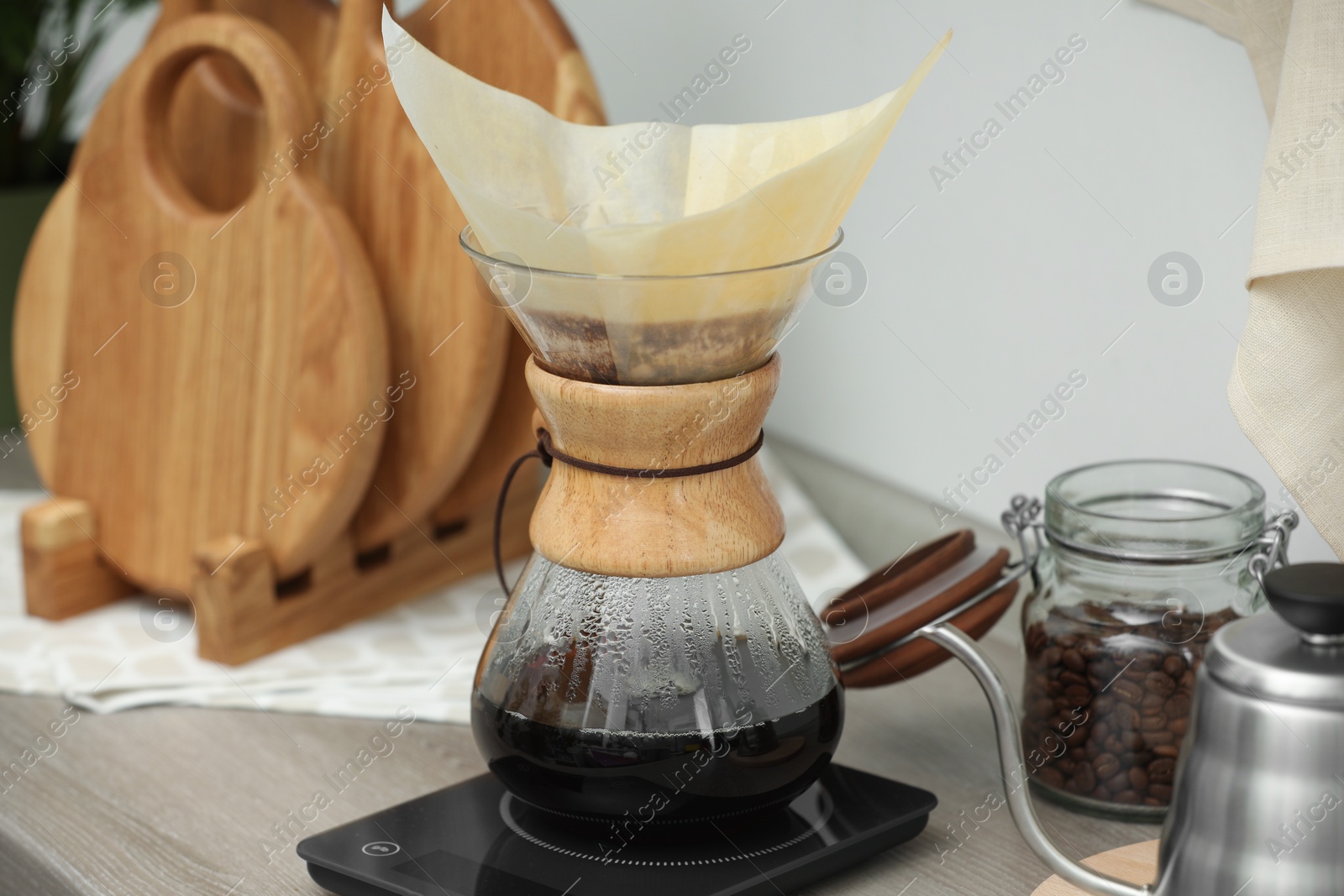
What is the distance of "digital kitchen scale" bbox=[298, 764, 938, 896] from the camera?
542 mm

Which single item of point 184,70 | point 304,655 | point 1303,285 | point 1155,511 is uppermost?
point 184,70

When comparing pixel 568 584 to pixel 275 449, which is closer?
pixel 568 584

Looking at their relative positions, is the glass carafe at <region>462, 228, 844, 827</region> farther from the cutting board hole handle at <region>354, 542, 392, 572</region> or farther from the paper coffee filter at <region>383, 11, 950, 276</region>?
the cutting board hole handle at <region>354, 542, 392, 572</region>

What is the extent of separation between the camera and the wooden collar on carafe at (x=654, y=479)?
1.73 ft

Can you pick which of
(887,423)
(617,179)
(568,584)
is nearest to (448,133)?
(617,179)

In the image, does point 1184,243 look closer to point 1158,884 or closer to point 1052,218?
point 1052,218

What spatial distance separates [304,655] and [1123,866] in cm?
50

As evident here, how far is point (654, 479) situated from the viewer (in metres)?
0.54

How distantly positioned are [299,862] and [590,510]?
0.70 ft

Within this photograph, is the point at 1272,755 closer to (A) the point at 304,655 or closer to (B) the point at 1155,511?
(B) the point at 1155,511

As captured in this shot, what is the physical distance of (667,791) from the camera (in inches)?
21.3

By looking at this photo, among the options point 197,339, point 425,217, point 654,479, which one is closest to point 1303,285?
point 654,479

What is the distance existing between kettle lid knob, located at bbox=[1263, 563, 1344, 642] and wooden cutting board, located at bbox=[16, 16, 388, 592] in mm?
549

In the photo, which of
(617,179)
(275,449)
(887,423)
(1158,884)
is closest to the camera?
(1158,884)
